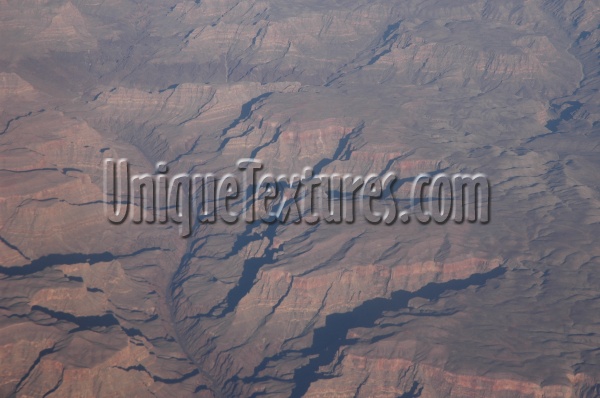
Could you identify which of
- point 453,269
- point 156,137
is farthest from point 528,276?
point 156,137

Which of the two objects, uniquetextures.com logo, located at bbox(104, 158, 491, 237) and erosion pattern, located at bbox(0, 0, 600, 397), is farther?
uniquetextures.com logo, located at bbox(104, 158, 491, 237)

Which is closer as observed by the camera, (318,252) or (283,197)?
(318,252)

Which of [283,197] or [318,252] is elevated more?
[283,197]

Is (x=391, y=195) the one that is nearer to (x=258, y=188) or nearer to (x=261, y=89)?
(x=258, y=188)
